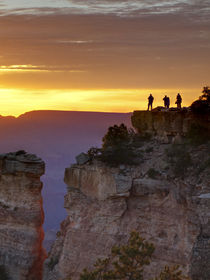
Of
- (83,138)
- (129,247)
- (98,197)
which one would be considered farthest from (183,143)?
(83,138)

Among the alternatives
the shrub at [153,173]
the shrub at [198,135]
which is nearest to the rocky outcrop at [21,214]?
the shrub at [153,173]

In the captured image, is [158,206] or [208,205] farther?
[158,206]

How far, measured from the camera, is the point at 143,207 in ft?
113

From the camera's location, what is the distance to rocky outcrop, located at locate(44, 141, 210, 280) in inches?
1236

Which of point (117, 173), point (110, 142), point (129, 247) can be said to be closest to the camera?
point (129, 247)

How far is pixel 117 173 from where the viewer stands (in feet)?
117

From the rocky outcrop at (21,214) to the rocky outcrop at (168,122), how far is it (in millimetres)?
7305

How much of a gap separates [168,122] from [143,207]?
22.7 feet

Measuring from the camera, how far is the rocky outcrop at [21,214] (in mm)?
39281

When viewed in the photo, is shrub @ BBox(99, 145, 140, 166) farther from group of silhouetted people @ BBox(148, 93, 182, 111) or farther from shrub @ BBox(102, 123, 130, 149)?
group of silhouetted people @ BBox(148, 93, 182, 111)

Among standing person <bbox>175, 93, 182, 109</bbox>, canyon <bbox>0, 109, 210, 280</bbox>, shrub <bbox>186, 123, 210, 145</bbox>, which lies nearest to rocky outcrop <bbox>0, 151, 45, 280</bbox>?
canyon <bbox>0, 109, 210, 280</bbox>

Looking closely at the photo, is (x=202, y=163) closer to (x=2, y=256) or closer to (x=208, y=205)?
(x=208, y=205)

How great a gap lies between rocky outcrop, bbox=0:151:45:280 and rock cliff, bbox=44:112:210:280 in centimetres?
194

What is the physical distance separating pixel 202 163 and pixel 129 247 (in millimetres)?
7324
